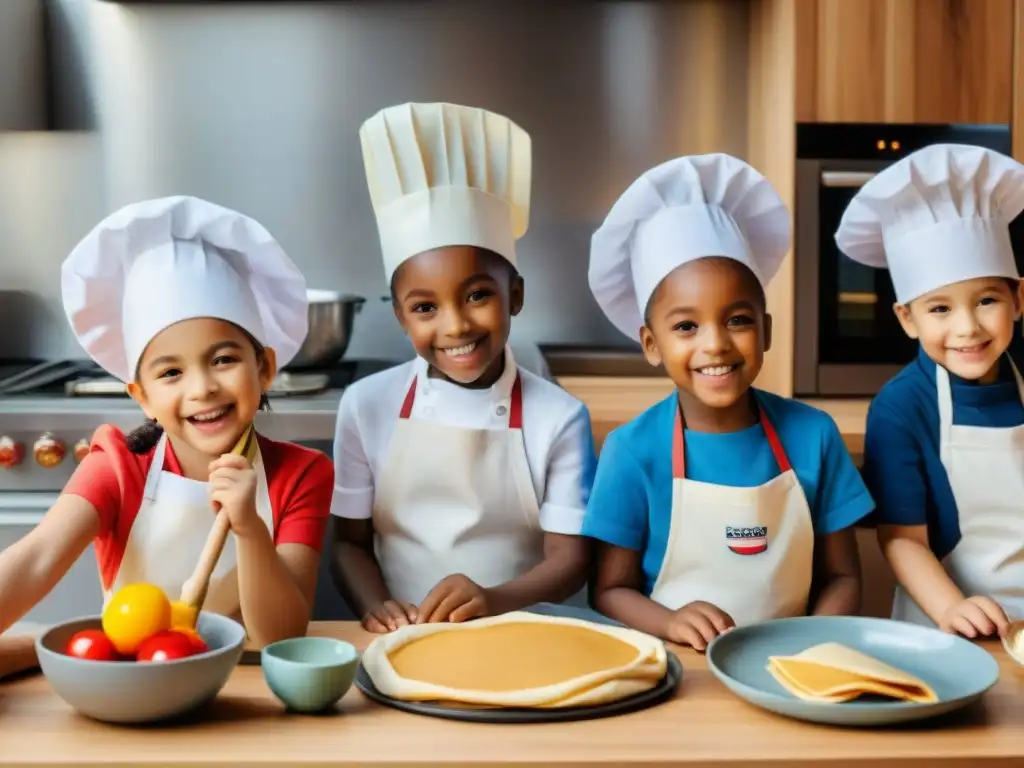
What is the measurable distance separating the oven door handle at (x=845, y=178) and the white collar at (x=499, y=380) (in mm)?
1056

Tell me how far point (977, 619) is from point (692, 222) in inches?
19.4

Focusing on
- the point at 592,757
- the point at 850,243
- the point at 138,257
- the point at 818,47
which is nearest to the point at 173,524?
the point at 138,257

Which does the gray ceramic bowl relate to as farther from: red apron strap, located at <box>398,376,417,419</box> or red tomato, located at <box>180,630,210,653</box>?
red apron strap, located at <box>398,376,417,419</box>

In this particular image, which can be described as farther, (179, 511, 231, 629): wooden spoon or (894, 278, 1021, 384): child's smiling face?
(894, 278, 1021, 384): child's smiling face

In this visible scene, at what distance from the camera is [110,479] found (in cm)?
123

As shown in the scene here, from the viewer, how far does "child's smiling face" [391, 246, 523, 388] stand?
1.36 meters

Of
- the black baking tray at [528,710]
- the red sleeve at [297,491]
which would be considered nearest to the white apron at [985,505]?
the black baking tray at [528,710]

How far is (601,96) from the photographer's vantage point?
108 inches

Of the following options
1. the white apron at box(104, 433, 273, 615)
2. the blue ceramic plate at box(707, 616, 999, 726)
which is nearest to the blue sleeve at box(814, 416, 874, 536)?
the blue ceramic plate at box(707, 616, 999, 726)

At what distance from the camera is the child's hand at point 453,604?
45.7 inches

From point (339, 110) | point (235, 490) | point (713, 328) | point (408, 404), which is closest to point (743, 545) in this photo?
point (713, 328)

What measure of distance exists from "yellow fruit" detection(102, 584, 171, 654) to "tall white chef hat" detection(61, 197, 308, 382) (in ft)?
1.04

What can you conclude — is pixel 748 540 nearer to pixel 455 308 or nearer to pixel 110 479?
pixel 455 308

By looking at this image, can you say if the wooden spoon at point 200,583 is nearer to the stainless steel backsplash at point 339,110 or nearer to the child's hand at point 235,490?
the child's hand at point 235,490
